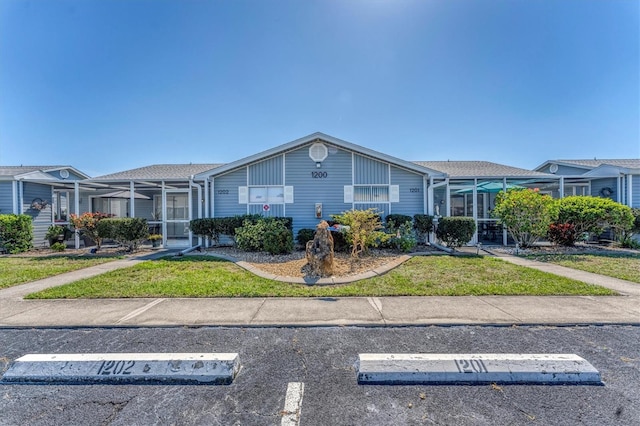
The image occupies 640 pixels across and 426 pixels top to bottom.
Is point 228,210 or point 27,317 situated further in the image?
point 228,210

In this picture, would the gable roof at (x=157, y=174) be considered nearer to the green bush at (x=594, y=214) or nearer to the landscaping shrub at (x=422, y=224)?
the landscaping shrub at (x=422, y=224)

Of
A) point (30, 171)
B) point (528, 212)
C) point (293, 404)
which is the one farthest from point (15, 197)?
point (528, 212)

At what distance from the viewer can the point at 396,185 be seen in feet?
36.7

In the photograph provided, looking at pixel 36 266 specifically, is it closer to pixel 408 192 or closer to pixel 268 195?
pixel 268 195

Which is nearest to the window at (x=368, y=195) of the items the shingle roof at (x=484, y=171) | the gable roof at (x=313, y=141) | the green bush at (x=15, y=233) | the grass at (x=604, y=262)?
the gable roof at (x=313, y=141)

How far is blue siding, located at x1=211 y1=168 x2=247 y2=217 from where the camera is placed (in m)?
11.3

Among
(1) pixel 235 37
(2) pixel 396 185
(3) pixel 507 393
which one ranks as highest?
(1) pixel 235 37

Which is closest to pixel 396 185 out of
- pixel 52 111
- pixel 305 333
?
pixel 305 333

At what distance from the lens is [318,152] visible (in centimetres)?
1106

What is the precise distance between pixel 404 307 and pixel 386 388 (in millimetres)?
2178

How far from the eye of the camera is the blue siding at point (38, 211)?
11.9 m

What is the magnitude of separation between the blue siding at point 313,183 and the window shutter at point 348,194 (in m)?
0.12

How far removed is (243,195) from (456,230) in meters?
8.18

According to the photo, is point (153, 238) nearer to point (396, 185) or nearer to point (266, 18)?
point (266, 18)
